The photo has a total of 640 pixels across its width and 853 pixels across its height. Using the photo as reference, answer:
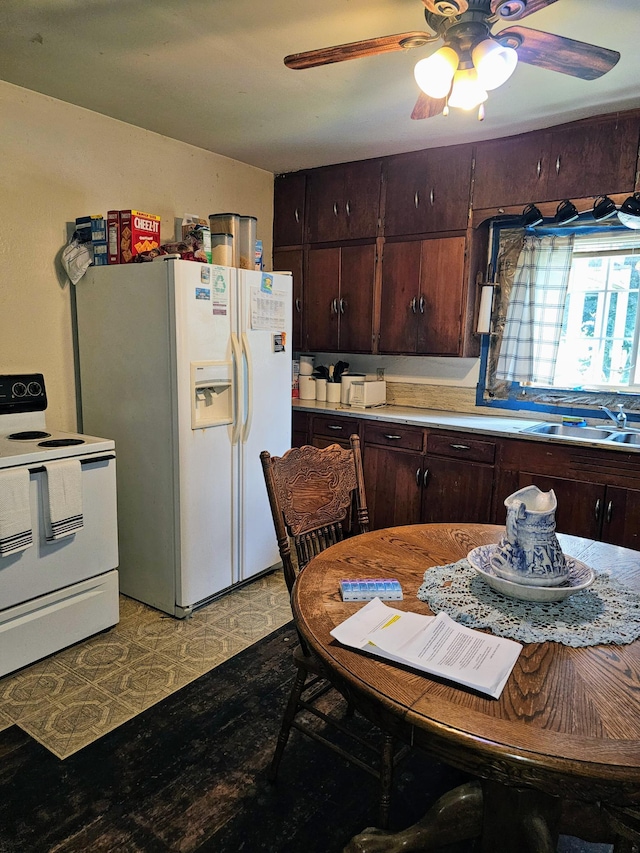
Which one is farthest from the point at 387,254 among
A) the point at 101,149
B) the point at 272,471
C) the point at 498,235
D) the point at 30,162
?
the point at 272,471

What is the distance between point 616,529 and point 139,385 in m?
2.38

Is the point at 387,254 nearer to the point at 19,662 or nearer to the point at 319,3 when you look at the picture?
the point at 319,3

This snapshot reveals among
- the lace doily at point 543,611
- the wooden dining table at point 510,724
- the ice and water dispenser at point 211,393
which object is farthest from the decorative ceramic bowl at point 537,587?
the ice and water dispenser at point 211,393

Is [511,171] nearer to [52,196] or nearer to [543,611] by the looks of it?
[52,196]

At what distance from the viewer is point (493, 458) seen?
9.96 ft

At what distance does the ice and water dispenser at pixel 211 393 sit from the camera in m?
2.60

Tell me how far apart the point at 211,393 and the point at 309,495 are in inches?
43.3

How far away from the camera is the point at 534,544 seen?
4.16 feet

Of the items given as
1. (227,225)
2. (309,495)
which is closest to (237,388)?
(227,225)

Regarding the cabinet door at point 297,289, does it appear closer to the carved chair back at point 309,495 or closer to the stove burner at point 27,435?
the stove burner at point 27,435

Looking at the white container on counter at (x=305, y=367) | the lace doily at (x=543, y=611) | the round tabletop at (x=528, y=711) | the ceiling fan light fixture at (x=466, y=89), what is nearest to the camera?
the round tabletop at (x=528, y=711)

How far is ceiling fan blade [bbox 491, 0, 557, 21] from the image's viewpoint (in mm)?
1477

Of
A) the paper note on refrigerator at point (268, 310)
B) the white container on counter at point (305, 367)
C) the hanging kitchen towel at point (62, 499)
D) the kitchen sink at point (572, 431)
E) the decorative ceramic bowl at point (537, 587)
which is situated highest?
the paper note on refrigerator at point (268, 310)

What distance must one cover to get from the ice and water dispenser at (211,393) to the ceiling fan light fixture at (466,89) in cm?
A: 149
